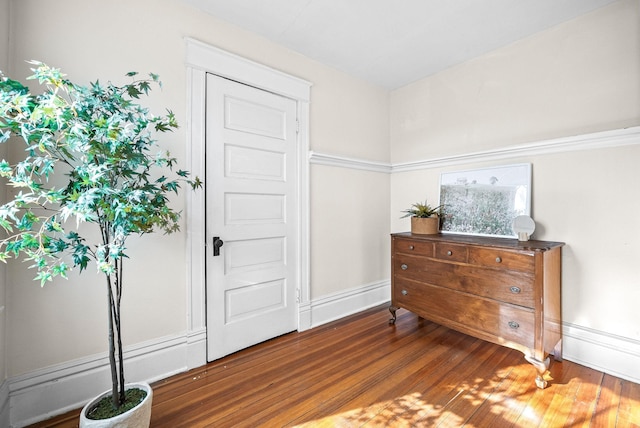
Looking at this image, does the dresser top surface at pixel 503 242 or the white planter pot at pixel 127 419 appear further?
the dresser top surface at pixel 503 242

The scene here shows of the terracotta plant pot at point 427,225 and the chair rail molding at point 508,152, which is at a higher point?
the chair rail molding at point 508,152

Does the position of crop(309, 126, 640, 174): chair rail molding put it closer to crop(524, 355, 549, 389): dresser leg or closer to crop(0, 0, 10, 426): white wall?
crop(524, 355, 549, 389): dresser leg

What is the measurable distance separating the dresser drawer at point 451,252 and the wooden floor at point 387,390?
732 mm

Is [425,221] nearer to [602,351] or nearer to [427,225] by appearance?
[427,225]

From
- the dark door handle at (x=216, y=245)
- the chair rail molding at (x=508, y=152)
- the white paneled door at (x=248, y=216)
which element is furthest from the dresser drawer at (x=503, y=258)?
the dark door handle at (x=216, y=245)

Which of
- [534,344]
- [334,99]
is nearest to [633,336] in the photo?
[534,344]

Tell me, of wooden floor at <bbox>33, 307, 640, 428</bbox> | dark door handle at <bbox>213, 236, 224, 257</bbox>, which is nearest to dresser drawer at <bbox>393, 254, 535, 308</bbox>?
wooden floor at <bbox>33, 307, 640, 428</bbox>

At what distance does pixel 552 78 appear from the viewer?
2.28 m

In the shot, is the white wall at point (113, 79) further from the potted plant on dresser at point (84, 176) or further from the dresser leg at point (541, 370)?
the dresser leg at point (541, 370)

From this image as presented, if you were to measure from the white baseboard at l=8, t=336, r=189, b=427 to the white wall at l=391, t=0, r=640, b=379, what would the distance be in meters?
2.98

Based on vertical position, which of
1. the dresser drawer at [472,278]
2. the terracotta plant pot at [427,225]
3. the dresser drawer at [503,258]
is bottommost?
the dresser drawer at [472,278]

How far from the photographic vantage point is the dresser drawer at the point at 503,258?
1.94 metres

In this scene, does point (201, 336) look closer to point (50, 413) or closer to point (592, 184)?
point (50, 413)

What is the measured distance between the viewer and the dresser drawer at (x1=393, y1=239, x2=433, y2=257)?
252 centimetres
